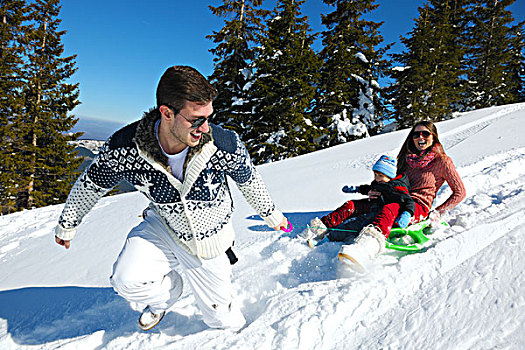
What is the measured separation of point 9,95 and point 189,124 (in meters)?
16.0

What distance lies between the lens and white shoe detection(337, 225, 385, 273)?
2057mm

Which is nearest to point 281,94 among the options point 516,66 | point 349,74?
point 349,74

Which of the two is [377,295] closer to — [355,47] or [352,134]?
[352,134]

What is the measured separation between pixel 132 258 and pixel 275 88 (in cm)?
1320

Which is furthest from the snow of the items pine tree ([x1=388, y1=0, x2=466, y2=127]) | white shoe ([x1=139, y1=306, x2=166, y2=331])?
pine tree ([x1=388, y1=0, x2=466, y2=127])

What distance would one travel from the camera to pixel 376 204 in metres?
2.91

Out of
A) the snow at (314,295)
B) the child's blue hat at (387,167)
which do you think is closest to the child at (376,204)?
the child's blue hat at (387,167)

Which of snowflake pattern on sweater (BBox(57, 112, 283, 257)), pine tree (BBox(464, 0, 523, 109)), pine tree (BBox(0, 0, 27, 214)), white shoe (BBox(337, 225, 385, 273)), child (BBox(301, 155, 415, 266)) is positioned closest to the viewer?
snowflake pattern on sweater (BBox(57, 112, 283, 257))

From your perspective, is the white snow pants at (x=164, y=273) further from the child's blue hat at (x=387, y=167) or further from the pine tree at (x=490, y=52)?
the pine tree at (x=490, y=52)

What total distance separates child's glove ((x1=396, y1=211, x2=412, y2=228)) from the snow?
0.87 feet

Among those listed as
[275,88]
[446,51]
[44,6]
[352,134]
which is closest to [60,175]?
[44,6]

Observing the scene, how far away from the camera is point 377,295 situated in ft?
6.02

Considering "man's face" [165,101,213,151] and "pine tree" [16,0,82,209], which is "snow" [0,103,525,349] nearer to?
"man's face" [165,101,213,151]

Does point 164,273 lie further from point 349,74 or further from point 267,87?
point 349,74
